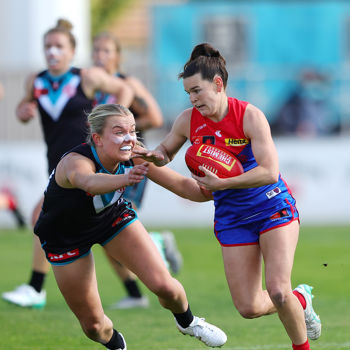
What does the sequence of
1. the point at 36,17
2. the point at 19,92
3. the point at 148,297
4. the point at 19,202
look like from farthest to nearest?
the point at 36,17 → the point at 19,92 → the point at 19,202 → the point at 148,297

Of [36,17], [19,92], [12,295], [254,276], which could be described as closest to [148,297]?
[12,295]

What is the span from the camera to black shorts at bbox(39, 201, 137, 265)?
18.6 feet

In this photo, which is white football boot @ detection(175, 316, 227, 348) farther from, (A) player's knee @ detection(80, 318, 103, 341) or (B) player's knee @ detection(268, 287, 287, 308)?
(B) player's knee @ detection(268, 287, 287, 308)

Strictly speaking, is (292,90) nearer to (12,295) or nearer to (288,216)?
(12,295)

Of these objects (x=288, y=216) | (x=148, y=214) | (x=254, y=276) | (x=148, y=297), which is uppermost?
(x=288, y=216)

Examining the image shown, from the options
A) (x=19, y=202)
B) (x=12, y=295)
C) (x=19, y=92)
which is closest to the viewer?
(x=12, y=295)

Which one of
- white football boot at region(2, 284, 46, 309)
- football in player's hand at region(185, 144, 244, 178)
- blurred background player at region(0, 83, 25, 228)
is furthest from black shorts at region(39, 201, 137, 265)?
blurred background player at region(0, 83, 25, 228)

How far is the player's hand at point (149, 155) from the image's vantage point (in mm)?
5489

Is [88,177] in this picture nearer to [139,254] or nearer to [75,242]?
[75,242]

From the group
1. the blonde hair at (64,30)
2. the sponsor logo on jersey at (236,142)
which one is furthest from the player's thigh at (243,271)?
the blonde hair at (64,30)

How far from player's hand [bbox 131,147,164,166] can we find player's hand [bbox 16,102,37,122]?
2288mm

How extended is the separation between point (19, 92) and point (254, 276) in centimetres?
1207

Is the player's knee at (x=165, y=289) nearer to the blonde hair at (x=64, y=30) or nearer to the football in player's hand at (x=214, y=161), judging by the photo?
the football in player's hand at (x=214, y=161)

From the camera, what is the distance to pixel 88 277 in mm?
5730
